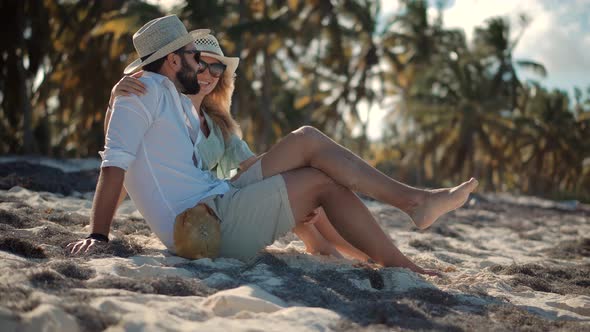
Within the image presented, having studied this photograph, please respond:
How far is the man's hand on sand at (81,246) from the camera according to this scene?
9.54ft

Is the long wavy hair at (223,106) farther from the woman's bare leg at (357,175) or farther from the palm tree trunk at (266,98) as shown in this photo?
the palm tree trunk at (266,98)

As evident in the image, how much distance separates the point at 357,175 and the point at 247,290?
917 millimetres

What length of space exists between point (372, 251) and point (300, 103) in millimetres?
23074

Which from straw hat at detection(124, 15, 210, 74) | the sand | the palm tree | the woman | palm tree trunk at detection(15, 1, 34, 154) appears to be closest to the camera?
the sand

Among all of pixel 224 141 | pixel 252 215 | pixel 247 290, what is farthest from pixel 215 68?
pixel 247 290

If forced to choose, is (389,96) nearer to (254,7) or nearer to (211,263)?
(254,7)

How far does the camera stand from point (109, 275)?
2549 millimetres

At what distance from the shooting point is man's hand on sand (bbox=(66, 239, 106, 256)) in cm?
291

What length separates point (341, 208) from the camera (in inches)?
124

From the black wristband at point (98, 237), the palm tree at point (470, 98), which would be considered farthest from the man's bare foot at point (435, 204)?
the palm tree at point (470, 98)

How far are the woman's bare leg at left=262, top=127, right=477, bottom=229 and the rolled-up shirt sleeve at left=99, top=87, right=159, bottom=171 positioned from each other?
2.20 ft

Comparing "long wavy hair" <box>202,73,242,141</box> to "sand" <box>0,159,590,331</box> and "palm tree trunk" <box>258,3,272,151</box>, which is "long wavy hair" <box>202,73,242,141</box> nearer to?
"sand" <box>0,159,590,331</box>

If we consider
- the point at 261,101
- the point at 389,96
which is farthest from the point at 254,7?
the point at 389,96

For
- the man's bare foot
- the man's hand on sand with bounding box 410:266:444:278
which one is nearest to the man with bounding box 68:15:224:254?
the man's bare foot
